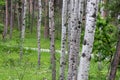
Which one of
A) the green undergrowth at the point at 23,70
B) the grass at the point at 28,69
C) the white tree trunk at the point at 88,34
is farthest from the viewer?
the green undergrowth at the point at 23,70

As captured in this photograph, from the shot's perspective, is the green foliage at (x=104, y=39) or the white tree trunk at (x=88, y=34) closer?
the white tree trunk at (x=88, y=34)

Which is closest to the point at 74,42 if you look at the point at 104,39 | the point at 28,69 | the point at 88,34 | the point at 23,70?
the point at 88,34

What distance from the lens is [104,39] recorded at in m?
12.7

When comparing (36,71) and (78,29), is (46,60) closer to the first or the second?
(36,71)

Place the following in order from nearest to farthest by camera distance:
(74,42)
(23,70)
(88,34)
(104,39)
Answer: (88,34) < (74,42) < (104,39) < (23,70)

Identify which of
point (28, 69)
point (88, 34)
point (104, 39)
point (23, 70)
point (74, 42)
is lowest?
point (28, 69)

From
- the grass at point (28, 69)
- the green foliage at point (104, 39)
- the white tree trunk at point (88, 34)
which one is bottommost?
the grass at point (28, 69)

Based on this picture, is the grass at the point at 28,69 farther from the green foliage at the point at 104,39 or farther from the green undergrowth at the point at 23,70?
the green foliage at the point at 104,39

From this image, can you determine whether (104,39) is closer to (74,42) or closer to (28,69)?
(74,42)

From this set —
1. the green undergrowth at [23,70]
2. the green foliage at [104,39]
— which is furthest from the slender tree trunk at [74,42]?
the green undergrowth at [23,70]

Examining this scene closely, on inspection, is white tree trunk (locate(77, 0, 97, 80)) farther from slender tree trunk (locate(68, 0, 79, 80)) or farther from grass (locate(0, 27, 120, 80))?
grass (locate(0, 27, 120, 80))

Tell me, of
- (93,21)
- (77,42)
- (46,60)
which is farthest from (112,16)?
(46,60)

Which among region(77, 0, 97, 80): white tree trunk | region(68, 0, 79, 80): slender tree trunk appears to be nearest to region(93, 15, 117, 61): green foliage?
region(68, 0, 79, 80): slender tree trunk

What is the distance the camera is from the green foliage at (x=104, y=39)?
12.5m
